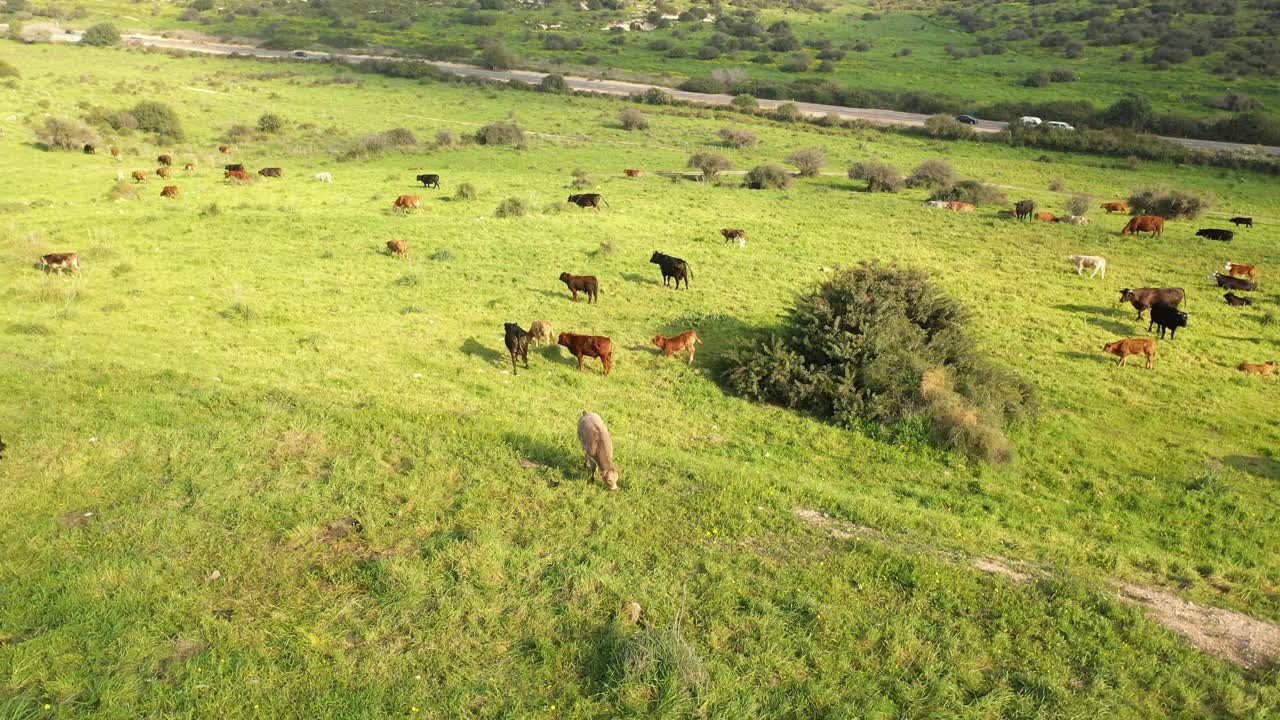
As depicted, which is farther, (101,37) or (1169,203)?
(101,37)

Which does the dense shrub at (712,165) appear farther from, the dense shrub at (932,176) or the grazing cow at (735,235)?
the grazing cow at (735,235)

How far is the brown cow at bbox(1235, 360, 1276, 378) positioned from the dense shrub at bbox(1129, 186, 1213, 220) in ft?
66.3

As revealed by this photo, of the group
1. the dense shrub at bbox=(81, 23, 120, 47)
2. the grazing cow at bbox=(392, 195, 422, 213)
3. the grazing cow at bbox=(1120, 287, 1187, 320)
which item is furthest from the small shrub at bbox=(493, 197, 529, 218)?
the dense shrub at bbox=(81, 23, 120, 47)

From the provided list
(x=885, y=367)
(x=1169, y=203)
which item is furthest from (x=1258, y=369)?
(x=1169, y=203)

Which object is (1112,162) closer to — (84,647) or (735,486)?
(735,486)

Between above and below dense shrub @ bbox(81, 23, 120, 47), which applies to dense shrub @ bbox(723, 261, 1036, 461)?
below

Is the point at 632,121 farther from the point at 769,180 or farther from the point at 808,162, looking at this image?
the point at 769,180

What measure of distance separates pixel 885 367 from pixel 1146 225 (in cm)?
2416

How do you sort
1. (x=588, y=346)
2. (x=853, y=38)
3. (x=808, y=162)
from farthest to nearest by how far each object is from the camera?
(x=853, y=38) < (x=808, y=162) < (x=588, y=346)

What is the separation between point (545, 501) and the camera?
9461 mm

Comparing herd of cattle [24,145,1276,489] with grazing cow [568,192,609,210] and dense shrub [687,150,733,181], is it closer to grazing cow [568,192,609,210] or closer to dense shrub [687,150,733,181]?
grazing cow [568,192,609,210]

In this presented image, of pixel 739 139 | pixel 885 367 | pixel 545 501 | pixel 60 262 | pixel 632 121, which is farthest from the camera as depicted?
pixel 632 121

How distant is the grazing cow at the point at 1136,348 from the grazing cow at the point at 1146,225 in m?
16.0

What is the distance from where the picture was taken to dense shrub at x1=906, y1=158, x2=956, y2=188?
134 feet
